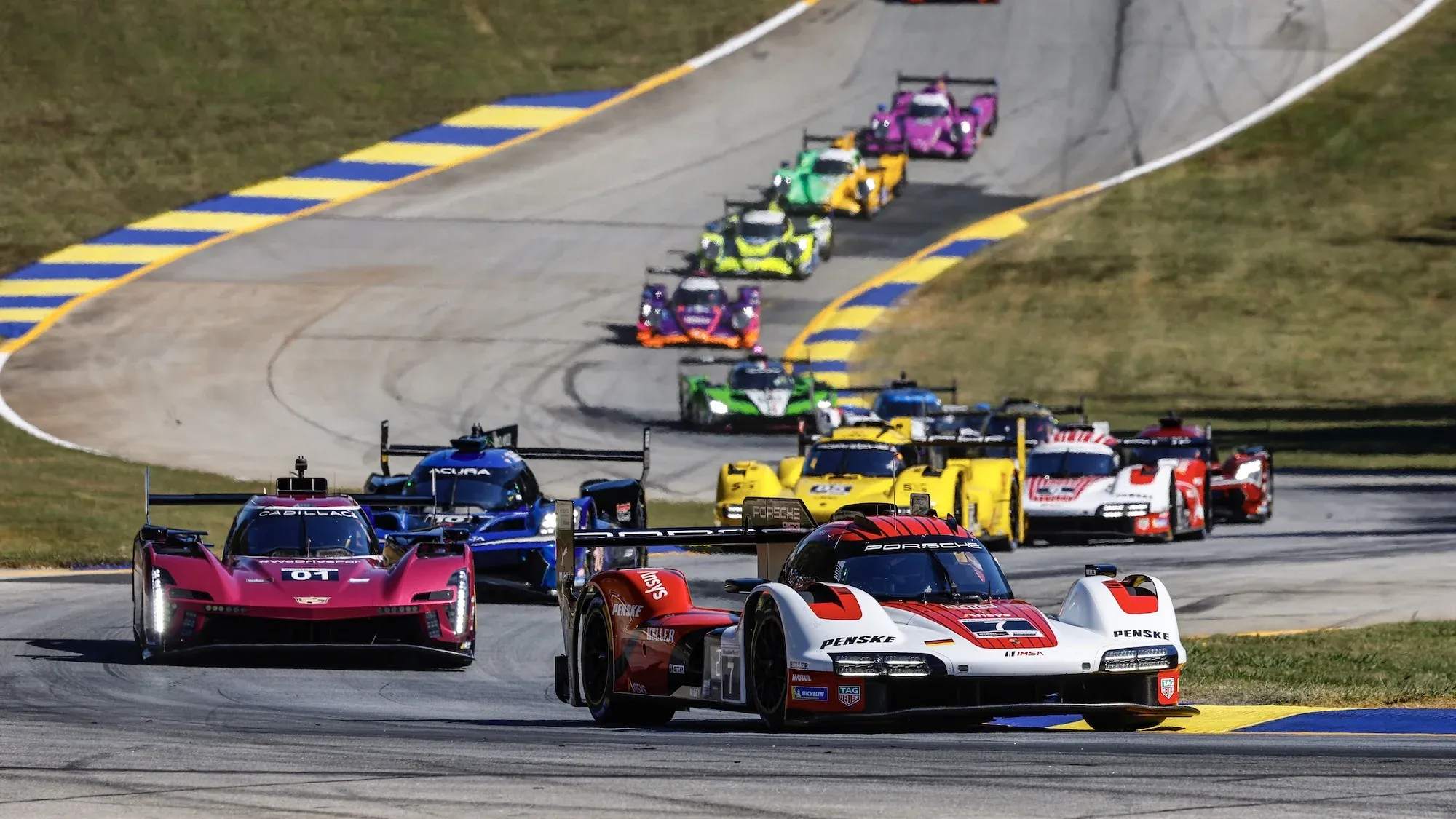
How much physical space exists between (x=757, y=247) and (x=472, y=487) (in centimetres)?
2856

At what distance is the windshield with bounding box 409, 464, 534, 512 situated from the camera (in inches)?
967

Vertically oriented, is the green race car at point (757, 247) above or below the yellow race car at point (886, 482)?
above

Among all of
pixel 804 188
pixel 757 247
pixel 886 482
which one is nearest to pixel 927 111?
pixel 804 188

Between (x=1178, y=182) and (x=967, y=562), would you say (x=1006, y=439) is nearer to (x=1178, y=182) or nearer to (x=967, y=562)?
(x=967, y=562)

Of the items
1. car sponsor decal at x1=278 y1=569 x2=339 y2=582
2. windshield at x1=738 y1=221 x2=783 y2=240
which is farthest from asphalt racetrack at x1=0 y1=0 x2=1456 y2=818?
windshield at x1=738 y1=221 x2=783 y2=240

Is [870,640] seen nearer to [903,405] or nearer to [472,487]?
[472,487]

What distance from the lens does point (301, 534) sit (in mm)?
19484

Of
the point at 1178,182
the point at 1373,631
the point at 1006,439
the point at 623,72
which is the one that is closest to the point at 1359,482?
the point at 1006,439

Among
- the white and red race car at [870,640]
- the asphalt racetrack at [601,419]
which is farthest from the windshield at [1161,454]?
the white and red race car at [870,640]

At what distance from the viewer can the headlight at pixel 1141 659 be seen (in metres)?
13.3

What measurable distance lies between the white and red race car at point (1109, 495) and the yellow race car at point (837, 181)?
2443cm

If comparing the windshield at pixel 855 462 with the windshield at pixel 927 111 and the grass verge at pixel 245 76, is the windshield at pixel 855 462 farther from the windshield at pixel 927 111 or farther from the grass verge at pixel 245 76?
the windshield at pixel 927 111

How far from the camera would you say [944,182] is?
6069 cm

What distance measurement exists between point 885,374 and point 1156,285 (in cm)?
1081
